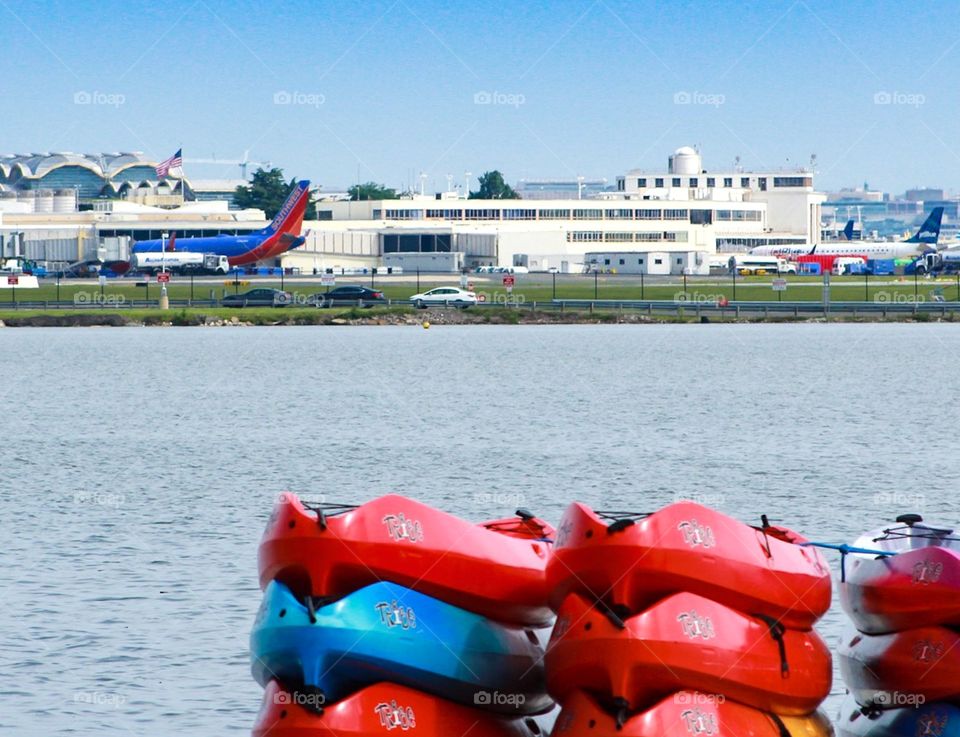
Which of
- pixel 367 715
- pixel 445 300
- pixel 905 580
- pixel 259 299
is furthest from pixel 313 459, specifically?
pixel 259 299

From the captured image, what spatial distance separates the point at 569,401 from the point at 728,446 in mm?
16762

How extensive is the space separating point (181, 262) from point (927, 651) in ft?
501

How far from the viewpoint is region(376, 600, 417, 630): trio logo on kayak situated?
14.6 meters

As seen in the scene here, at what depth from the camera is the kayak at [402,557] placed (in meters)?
14.6

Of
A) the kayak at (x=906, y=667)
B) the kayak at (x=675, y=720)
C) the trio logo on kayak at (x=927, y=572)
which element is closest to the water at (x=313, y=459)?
the kayak at (x=906, y=667)

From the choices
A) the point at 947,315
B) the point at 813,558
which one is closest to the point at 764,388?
the point at 947,315

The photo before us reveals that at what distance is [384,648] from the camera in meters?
14.4

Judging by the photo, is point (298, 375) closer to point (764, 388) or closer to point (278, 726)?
point (764, 388)

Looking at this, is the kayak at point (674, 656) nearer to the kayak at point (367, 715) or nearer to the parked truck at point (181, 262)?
the kayak at point (367, 715)

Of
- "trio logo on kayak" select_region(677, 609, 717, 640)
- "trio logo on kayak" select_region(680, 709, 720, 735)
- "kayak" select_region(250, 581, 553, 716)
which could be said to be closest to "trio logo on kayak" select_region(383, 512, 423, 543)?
"kayak" select_region(250, 581, 553, 716)

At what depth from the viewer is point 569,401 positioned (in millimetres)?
61062

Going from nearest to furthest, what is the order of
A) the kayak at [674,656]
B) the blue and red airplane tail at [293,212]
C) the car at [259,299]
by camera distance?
the kayak at [674,656]
the car at [259,299]
the blue and red airplane tail at [293,212]

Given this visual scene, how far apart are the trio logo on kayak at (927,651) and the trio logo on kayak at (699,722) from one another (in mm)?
2464

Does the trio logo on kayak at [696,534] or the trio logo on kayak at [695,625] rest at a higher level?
the trio logo on kayak at [696,534]
